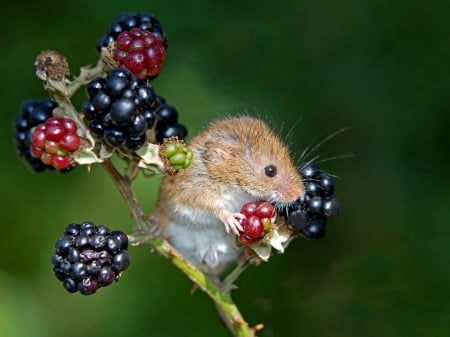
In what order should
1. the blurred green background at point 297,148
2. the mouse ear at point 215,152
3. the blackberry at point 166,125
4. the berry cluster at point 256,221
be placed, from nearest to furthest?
the berry cluster at point 256,221
the blackberry at point 166,125
the mouse ear at point 215,152
the blurred green background at point 297,148

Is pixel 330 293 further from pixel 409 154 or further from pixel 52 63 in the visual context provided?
pixel 52 63

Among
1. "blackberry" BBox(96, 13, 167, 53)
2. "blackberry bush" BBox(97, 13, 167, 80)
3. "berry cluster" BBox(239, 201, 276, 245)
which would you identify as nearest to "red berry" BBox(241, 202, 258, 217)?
→ "berry cluster" BBox(239, 201, 276, 245)

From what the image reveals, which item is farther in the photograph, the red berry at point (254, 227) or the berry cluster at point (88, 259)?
the red berry at point (254, 227)

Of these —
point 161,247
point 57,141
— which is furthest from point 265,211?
point 57,141

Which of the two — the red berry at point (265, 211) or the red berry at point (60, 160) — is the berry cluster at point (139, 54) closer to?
the red berry at point (60, 160)

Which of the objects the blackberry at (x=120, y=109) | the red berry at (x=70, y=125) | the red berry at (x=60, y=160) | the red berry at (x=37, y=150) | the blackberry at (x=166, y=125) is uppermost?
the blackberry at (x=166, y=125)

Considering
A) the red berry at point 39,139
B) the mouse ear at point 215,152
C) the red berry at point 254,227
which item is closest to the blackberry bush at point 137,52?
the red berry at point 39,139

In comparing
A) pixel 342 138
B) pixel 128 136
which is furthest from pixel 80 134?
pixel 342 138
